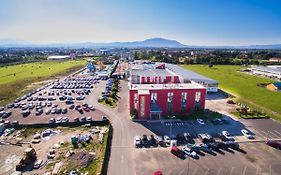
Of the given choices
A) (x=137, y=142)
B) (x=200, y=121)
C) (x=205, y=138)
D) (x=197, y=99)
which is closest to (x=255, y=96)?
(x=197, y=99)

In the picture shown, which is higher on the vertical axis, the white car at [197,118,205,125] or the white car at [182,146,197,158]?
the white car at [197,118,205,125]

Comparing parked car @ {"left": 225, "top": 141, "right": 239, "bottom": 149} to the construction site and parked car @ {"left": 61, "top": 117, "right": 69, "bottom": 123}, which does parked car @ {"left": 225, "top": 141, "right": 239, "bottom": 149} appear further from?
parked car @ {"left": 61, "top": 117, "right": 69, "bottom": 123}

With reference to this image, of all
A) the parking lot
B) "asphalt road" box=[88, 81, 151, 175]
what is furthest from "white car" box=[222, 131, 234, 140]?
the parking lot

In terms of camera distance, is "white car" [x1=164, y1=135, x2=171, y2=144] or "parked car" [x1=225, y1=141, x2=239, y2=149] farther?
"white car" [x1=164, y1=135, x2=171, y2=144]

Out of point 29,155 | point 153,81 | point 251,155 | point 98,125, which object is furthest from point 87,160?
point 153,81

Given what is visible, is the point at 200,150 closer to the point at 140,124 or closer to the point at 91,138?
the point at 140,124

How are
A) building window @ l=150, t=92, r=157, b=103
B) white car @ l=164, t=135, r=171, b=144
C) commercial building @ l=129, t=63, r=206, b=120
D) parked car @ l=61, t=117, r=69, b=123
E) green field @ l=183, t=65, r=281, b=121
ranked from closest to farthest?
white car @ l=164, t=135, r=171, b=144 → parked car @ l=61, t=117, r=69, b=123 → commercial building @ l=129, t=63, r=206, b=120 → building window @ l=150, t=92, r=157, b=103 → green field @ l=183, t=65, r=281, b=121

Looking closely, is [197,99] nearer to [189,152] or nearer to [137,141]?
[189,152]

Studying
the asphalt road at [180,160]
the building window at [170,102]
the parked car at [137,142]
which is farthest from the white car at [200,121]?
the parked car at [137,142]

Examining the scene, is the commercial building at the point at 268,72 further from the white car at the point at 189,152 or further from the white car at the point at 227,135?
the white car at the point at 189,152

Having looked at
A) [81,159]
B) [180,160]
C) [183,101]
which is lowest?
[180,160]
